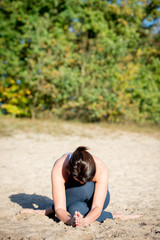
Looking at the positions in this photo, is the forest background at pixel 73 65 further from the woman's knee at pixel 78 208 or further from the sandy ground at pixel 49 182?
the woman's knee at pixel 78 208

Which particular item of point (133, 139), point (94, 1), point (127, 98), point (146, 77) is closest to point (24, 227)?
point (133, 139)

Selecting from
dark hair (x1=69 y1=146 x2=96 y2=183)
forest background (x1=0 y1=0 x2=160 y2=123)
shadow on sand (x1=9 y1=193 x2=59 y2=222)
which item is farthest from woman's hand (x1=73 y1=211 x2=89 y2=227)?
forest background (x1=0 y1=0 x2=160 y2=123)

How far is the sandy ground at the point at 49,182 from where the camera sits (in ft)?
8.47

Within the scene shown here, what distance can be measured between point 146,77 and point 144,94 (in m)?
0.97

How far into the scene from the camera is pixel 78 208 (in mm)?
2834

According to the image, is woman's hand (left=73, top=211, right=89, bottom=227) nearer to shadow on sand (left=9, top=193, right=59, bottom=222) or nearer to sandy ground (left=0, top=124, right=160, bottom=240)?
sandy ground (left=0, top=124, right=160, bottom=240)

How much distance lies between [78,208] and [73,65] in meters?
11.5

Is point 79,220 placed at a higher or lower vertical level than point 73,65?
lower

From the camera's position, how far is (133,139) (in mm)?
10219

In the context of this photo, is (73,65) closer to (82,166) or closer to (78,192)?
(78,192)

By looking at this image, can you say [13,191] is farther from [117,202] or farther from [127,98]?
[127,98]

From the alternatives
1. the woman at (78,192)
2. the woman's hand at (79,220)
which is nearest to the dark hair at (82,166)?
the woman at (78,192)

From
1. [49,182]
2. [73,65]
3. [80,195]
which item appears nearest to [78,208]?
[80,195]

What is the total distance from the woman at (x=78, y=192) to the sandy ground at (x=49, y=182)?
0.35 ft
